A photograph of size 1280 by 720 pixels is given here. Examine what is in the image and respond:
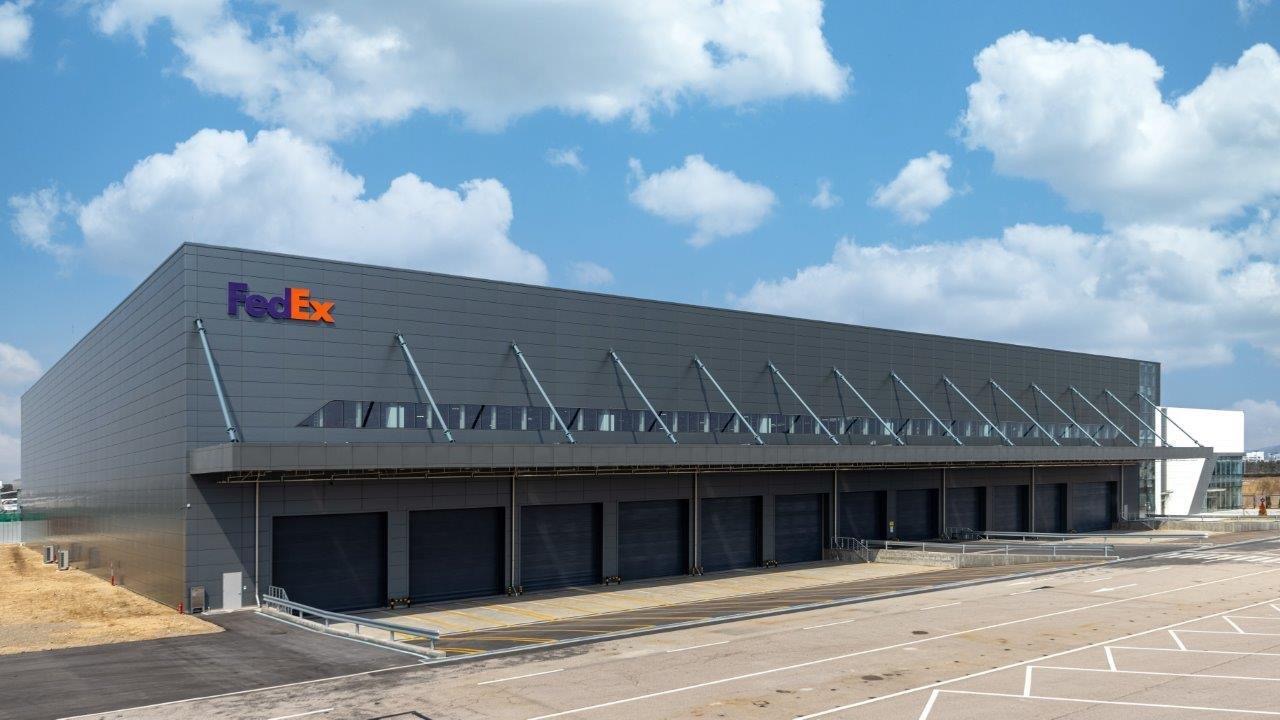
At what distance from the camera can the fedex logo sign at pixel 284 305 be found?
36500 mm

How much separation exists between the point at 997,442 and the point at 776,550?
896 inches

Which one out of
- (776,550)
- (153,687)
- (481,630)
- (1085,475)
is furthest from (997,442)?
(153,687)

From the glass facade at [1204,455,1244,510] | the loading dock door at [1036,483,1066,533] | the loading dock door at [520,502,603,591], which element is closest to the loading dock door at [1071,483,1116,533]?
the loading dock door at [1036,483,1066,533]

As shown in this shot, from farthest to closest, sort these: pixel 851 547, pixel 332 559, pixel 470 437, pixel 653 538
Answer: pixel 851 547 < pixel 653 538 < pixel 470 437 < pixel 332 559

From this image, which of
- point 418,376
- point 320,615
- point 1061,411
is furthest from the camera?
point 1061,411

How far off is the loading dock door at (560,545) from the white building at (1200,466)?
5841cm

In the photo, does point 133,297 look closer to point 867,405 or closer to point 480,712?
point 480,712

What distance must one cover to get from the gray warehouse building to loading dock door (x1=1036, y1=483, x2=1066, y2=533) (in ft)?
19.6

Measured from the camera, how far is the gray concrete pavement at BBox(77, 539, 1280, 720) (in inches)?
813

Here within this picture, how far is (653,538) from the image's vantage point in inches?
1893

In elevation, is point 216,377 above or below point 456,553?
above

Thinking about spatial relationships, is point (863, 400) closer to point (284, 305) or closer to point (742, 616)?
point (742, 616)

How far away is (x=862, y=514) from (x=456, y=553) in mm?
26945

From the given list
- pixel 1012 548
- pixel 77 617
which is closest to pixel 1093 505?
pixel 1012 548
